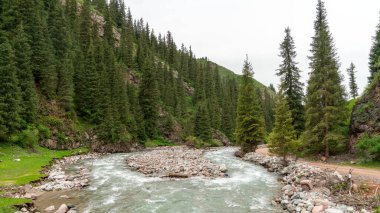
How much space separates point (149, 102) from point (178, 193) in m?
59.5

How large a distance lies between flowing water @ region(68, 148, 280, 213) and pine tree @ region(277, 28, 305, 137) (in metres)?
16.0

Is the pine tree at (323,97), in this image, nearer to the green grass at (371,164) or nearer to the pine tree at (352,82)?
the green grass at (371,164)

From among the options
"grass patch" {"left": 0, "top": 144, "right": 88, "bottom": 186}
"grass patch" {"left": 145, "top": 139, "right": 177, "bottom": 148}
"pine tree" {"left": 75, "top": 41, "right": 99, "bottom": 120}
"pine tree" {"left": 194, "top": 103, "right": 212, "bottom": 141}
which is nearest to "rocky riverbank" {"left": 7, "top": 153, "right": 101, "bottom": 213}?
"grass patch" {"left": 0, "top": 144, "right": 88, "bottom": 186}

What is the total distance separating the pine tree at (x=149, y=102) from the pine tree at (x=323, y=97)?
47.7 metres

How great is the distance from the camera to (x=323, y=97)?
37.6 m

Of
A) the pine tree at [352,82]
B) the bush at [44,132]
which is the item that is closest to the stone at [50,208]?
the bush at [44,132]

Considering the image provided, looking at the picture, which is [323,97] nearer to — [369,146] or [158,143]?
[369,146]

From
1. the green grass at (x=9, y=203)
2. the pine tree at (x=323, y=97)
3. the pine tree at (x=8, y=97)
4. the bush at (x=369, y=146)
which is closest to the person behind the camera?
the green grass at (x=9, y=203)

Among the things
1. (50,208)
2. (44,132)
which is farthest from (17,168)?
(44,132)

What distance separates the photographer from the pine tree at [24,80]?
1858 inches

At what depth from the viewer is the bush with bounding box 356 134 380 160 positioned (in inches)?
1186

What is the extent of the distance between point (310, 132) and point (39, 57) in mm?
50206

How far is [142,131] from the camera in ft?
239

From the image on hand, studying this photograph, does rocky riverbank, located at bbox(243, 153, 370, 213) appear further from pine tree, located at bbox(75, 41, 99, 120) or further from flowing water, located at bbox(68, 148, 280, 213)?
pine tree, located at bbox(75, 41, 99, 120)
